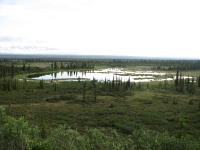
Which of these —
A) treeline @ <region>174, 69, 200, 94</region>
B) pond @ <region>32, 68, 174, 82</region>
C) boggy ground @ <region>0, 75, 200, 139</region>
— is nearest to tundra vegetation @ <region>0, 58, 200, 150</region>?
boggy ground @ <region>0, 75, 200, 139</region>

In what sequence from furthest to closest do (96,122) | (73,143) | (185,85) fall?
(185,85)
(96,122)
(73,143)

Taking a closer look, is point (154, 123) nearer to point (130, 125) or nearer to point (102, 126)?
point (130, 125)

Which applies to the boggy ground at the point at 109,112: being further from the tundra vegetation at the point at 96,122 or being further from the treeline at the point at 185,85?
the treeline at the point at 185,85

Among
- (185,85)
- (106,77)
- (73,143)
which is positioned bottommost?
(185,85)

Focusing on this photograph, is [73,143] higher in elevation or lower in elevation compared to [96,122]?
higher

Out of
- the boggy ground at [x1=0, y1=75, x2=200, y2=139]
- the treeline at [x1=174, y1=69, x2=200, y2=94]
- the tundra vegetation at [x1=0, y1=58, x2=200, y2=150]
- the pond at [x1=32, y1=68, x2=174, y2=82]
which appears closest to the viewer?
the tundra vegetation at [x1=0, y1=58, x2=200, y2=150]

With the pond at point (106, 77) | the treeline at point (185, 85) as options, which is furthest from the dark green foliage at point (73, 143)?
the pond at point (106, 77)

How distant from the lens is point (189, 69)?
143 metres

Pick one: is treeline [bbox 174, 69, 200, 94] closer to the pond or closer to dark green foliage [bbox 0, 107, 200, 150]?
the pond

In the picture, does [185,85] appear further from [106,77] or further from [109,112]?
[109,112]

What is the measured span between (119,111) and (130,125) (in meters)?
8.83

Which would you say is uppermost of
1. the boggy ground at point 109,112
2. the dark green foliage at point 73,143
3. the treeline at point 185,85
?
the dark green foliage at point 73,143

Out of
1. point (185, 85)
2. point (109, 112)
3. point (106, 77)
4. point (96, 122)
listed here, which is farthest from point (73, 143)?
point (106, 77)

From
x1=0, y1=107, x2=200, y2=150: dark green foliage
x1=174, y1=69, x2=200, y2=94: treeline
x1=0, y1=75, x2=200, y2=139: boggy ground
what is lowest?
x1=0, y1=75, x2=200, y2=139: boggy ground
